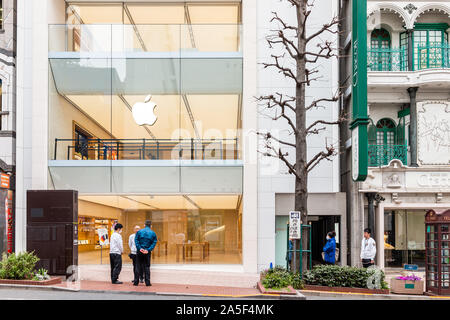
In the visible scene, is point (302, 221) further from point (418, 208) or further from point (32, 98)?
point (32, 98)

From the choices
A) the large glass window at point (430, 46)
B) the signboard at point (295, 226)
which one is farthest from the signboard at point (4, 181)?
the large glass window at point (430, 46)

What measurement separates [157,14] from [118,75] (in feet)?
12.6

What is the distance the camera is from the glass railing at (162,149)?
20.4 metres

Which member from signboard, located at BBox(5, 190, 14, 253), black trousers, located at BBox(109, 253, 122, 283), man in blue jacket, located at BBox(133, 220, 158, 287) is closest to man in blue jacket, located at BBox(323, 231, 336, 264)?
man in blue jacket, located at BBox(133, 220, 158, 287)

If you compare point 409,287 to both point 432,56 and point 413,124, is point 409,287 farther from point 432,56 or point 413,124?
point 432,56

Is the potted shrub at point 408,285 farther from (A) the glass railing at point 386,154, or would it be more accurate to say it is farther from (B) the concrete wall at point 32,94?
(B) the concrete wall at point 32,94

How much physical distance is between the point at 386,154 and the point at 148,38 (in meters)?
10.3

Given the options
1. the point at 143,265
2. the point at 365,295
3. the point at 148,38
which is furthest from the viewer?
the point at 148,38

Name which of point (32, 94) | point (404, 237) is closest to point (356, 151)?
point (404, 237)

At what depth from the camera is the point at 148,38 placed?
68.1 feet

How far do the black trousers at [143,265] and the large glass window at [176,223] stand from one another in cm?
443

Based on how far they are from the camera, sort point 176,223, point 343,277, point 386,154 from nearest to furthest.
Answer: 1. point 343,277
2. point 176,223
3. point 386,154

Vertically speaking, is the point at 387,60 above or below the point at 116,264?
above

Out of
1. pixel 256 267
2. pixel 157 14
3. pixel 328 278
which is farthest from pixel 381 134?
pixel 157 14
